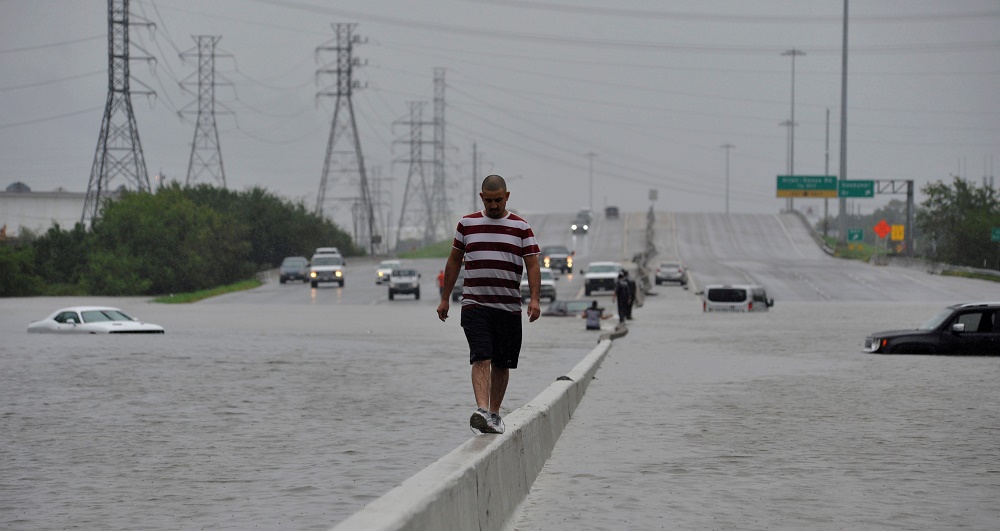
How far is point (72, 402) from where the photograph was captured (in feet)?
61.3

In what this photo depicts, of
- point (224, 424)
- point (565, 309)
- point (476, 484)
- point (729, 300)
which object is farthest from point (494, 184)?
point (729, 300)

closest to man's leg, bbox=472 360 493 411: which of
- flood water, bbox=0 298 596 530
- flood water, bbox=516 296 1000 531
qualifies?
flood water, bbox=516 296 1000 531

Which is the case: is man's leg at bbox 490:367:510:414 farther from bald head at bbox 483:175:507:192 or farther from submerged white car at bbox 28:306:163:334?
submerged white car at bbox 28:306:163:334

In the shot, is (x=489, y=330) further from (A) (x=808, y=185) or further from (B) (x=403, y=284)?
(A) (x=808, y=185)

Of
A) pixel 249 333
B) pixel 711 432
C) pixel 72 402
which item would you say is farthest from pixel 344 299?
pixel 711 432

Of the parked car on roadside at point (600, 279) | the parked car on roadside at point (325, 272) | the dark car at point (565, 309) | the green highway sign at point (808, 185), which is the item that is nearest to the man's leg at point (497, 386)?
the dark car at point (565, 309)

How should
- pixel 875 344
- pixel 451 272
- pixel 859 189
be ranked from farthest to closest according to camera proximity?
pixel 859 189 → pixel 875 344 → pixel 451 272

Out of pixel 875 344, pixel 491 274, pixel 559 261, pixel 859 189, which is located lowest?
pixel 875 344

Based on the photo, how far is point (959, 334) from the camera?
27938mm

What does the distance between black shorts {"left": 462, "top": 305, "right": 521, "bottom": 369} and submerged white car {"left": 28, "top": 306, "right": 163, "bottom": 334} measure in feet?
112

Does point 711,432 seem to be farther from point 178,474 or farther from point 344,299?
point 344,299

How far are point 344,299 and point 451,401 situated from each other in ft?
183

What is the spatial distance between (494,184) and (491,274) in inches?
24.2

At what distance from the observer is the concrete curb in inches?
235
